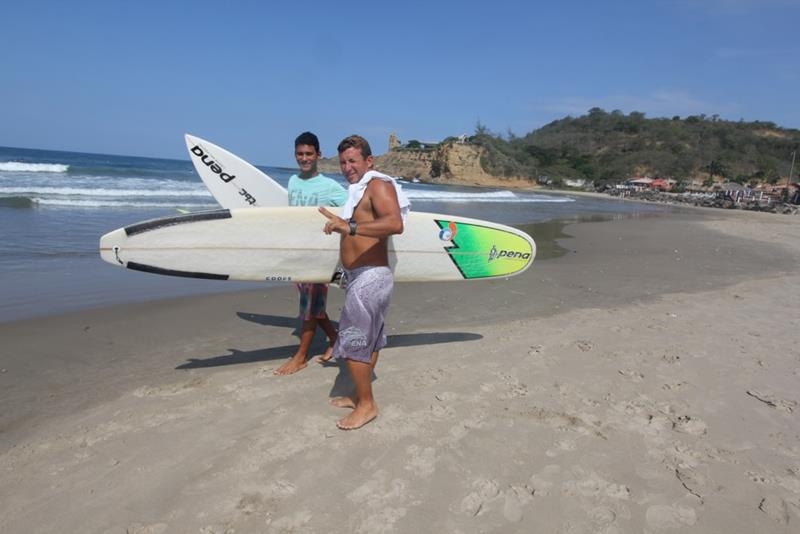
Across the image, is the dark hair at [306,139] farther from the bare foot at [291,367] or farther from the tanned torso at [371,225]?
the bare foot at [291,367]

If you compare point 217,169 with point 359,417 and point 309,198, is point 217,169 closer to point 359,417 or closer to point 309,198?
point 309,198

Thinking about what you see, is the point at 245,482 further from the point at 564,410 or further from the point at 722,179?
Result: the point at 722,179

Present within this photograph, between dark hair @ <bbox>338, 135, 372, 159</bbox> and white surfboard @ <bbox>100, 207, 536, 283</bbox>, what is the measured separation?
916 mm

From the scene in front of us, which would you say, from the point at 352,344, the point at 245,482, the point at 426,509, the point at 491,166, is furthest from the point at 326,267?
the point at 491,166

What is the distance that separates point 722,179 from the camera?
66562 millimetres

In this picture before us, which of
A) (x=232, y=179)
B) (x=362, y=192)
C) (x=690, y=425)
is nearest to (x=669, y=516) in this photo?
(x=690, y=425)

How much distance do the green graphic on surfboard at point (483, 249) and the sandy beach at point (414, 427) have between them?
0.60m

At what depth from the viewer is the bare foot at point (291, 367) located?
10.7ft

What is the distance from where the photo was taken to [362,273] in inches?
99.7

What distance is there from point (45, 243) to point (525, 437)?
806cm

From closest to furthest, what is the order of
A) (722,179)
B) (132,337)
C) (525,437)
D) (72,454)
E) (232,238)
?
(72,454)
(525,437)
(232,238)
(132,337)
(722,179)

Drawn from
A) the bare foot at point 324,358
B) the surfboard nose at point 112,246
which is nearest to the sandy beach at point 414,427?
the bare foot at point 324,358

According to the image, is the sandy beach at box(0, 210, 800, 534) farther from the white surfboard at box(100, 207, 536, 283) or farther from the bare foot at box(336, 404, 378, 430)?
the white surfboard at box(100, 207, 536, 283)

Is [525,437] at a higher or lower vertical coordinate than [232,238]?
lower
